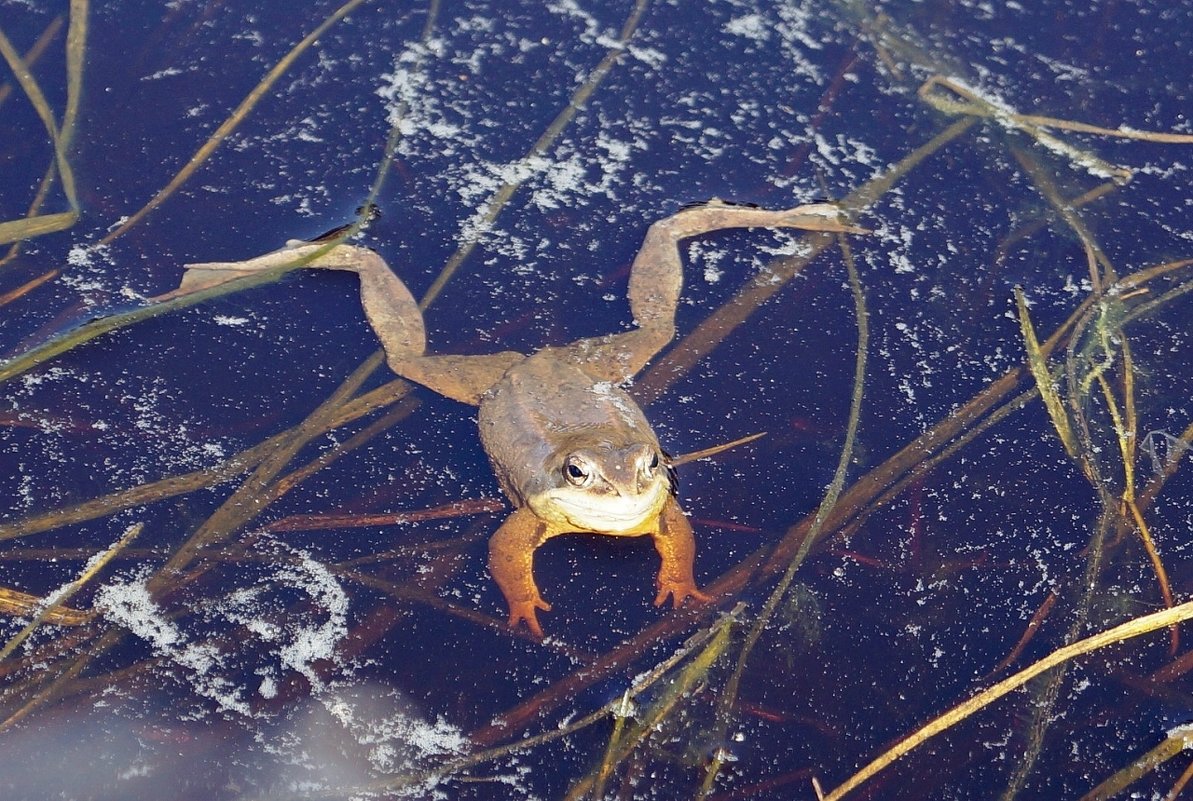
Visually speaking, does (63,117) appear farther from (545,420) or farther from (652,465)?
(652,465)

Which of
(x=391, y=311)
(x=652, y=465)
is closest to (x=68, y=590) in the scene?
(x=391, y=311)

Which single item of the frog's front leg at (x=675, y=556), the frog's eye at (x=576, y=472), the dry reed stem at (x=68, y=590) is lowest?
the dry reed stem at (x=68, y=590)

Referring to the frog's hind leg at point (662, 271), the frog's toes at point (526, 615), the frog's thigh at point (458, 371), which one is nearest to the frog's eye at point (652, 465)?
the frog's toes at point (526, 615)

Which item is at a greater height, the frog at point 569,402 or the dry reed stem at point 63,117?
the dry reed stem at point 63,117

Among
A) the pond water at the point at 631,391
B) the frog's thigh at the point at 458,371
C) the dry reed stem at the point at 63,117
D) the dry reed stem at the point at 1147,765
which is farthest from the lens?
the dry reed stem at the point at 63,117

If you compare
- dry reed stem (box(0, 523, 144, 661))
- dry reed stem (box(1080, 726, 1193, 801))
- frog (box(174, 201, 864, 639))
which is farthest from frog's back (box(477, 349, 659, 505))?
dry reed stem (box(1080, 726, 1193, 801))

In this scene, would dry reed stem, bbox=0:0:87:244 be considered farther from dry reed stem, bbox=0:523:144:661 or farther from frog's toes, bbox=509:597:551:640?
frog's toes, bbox=509:597:551:640

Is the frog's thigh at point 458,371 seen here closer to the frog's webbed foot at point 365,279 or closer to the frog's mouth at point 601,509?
the frog's webbed foot at point 365,279

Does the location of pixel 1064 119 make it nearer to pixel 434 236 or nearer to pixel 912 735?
pixel 434 236
